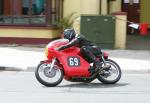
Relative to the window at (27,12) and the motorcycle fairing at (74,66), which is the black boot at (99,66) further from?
the window at (27,12)

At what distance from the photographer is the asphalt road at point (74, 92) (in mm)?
10560

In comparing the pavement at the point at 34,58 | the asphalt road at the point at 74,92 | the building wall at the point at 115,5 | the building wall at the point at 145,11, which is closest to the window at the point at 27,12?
the pavement at the point at 34,58

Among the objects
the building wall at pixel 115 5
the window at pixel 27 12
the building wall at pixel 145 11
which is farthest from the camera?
the building wall at pixel 145 11

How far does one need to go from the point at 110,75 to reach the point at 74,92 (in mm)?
1495

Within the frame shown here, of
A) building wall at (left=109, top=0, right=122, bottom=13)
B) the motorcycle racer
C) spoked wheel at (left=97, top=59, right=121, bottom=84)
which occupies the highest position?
building wall at (left=109, top=0, right=122, bottom=13)

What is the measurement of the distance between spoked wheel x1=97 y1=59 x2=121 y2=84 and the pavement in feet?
9.77

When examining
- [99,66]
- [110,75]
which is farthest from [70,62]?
[110,75]

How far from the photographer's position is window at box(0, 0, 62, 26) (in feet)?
72.9

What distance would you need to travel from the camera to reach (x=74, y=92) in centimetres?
1166

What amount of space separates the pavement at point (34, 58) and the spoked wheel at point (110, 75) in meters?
2.98

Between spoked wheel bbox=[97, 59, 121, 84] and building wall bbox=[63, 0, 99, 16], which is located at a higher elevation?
building wall bbox=[63, 0, 99, 16]

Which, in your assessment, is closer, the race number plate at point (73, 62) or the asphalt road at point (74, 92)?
the asphalt road at point (74, 92)

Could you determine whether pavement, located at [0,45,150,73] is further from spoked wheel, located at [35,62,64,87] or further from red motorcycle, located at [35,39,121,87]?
spoked wheel, located at [35,62,64,87]

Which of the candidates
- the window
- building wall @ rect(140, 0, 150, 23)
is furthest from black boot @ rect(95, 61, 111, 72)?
building wall @ rect(140, 0, 150, 23)
